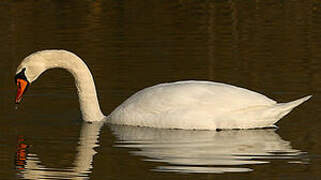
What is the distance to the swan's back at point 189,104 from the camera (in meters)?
13.0

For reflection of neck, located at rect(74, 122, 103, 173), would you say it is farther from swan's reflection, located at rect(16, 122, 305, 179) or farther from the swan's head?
the swan's head

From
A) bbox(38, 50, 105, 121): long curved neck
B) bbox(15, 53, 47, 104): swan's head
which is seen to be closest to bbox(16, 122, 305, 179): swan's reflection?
bbox(38, 50, 105, 121): long curved neck

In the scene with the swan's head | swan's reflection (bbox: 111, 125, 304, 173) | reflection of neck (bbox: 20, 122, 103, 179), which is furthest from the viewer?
the swan's head

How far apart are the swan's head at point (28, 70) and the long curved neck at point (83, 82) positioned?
24 cm

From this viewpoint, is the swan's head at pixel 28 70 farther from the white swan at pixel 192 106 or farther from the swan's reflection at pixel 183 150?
the swan's reflection at pixel 183 150

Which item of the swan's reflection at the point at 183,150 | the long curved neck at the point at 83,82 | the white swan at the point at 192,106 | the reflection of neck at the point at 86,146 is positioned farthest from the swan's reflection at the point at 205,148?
the long curved neck at the point at 83,82

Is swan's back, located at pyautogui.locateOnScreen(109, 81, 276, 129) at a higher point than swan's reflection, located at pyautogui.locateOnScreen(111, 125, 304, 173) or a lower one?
higher

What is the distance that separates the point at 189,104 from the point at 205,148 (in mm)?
1218

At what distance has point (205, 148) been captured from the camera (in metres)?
12.0

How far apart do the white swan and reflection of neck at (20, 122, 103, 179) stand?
717 mm

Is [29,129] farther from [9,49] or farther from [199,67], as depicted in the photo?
[9,49]

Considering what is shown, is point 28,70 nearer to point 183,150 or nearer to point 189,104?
point 189,104

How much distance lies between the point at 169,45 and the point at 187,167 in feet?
37.5

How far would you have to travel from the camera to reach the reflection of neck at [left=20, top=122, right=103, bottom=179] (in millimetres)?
10836
